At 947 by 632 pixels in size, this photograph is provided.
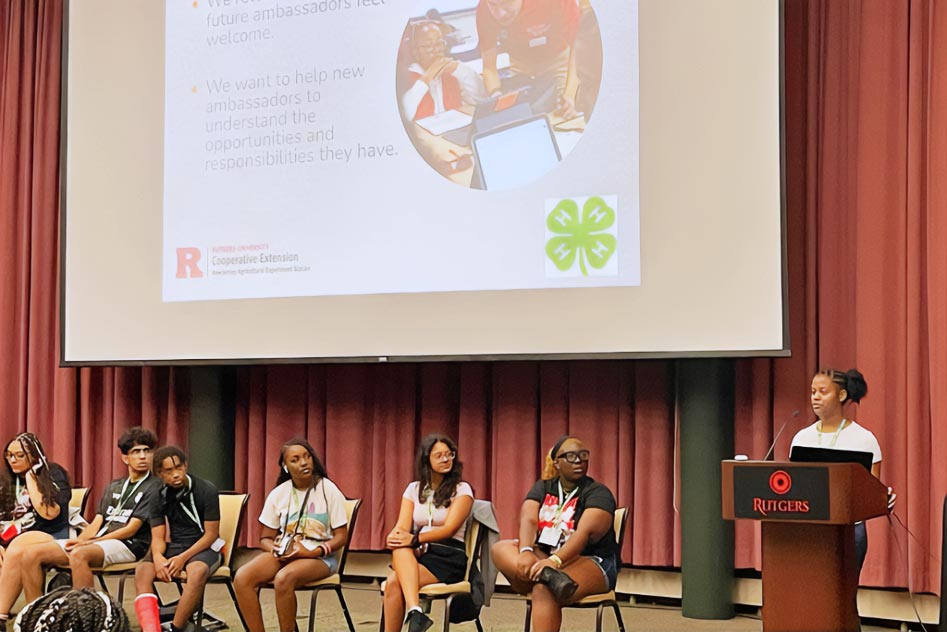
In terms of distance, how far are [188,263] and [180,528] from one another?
1672 millimetres

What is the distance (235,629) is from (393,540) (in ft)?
3.41

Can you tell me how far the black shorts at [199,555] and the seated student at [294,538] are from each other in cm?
17

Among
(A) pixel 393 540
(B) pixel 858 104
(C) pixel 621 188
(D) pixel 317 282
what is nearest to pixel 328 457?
(D) pixel 317 282

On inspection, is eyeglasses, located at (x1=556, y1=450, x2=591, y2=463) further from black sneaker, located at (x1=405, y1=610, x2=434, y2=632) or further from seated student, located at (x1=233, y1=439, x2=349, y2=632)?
seated student, located at (x1=233, y1=439, x2=349, y2=632)

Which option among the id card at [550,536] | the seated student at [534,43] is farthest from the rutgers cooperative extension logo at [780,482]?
the seated student at [534,43]

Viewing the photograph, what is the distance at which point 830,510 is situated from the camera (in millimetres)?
3535

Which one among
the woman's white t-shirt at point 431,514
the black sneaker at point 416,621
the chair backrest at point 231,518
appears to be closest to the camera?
the black sneaker at point 416,621

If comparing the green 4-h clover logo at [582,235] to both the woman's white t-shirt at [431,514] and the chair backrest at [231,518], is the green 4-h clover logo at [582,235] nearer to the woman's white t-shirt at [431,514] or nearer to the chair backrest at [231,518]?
the woman's white t-shirt at [431,514]

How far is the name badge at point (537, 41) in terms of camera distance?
5.53 m

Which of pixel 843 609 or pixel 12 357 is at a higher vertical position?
pixel 12 357

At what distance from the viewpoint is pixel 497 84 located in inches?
219

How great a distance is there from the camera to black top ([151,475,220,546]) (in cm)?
499

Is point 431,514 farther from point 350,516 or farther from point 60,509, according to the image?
point 60,509

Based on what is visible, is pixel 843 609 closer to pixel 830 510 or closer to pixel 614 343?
pixel 830 510
